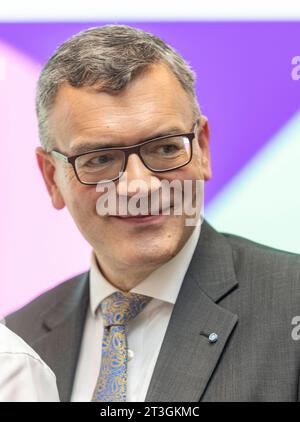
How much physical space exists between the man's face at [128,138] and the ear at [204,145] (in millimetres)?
46

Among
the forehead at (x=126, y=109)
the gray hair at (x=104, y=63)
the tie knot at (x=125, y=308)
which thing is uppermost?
the gray hair at (x=104, y=63)

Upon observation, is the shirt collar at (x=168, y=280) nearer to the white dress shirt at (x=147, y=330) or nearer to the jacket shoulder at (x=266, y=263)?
the white dress shirt at (x=147, y=330)

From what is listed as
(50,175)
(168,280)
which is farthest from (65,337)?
(50,175)

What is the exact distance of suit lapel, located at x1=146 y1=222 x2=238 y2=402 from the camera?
60.6 inches

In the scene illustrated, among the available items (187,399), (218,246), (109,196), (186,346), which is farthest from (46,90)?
(187,399)

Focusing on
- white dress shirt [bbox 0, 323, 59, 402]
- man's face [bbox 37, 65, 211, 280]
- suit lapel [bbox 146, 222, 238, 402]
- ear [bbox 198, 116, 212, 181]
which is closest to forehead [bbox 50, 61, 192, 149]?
man's face [bbox 37, 65, 211, 280]

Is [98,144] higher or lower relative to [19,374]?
higher

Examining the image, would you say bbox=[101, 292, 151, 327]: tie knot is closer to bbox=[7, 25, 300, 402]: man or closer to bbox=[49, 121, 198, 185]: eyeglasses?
bbox=[7, 25, 300, 402]: man

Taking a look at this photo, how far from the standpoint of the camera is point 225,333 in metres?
1.57

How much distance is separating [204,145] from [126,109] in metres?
0.30

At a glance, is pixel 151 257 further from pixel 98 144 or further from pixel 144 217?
pixel 98 144

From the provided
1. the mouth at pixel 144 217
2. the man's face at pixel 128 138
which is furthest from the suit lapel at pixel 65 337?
the mouth at pixel 144 217

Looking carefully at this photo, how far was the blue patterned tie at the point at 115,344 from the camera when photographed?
63.7 inches

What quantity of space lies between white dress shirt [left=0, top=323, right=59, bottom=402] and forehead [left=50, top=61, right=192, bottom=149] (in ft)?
1.98
